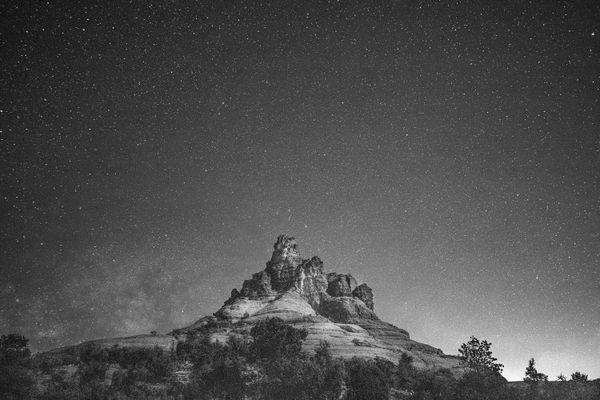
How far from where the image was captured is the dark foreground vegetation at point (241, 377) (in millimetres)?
53938

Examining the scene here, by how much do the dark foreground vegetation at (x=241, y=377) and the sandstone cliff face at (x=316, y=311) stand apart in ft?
23.4

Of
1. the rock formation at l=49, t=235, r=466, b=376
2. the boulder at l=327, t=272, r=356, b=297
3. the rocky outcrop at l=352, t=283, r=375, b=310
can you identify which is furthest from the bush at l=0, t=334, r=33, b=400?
the rocky outcrop at l=352, t=283, r=375, b=310

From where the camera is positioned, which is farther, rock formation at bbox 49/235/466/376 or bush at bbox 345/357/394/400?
rock formation at bbox 49/235/466/376

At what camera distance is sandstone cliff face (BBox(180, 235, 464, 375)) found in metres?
77.8

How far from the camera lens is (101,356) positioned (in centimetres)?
6178

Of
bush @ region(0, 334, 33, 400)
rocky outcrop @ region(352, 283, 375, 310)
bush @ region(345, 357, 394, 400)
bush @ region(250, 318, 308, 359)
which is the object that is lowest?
bush @ region(0, 334, 33, 400)

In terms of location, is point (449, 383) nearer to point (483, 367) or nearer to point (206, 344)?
point (483, 367)

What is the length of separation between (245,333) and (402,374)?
36009 mm

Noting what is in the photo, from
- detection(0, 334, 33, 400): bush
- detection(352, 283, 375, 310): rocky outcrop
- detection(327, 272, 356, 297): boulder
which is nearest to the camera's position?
detection(0, 334, 33, 400): bush

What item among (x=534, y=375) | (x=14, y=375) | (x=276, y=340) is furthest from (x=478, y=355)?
(x=14, y=375)

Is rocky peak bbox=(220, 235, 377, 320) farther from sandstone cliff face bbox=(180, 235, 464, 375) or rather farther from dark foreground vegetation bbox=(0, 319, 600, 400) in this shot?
dark foreground vegetation bbox=(0, 319, 600, 400)

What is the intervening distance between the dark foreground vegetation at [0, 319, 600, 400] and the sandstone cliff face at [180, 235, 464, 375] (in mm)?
7122

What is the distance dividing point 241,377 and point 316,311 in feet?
188

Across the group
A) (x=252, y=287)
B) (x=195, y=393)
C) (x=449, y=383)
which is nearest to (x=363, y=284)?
(x=252, y=287)
